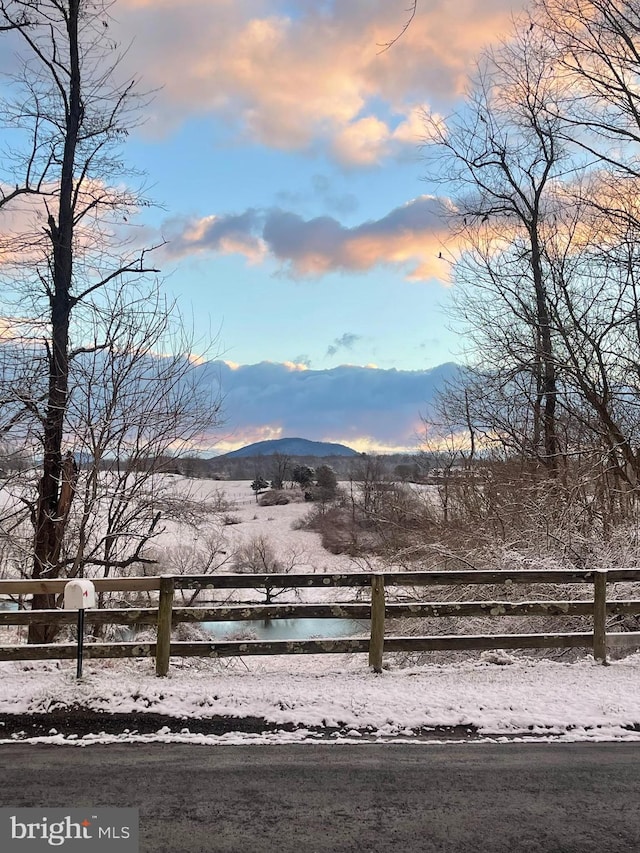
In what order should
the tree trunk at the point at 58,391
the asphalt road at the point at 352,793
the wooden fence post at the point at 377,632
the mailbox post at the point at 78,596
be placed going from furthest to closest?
the tree trunk at the point at 58,391 < the wooden fence post at the point at 377,632 < the mailbox post at the point at 78,596 < the asphalt road at the point at 352,793

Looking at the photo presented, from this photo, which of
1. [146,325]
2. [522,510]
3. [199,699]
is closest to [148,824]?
[199,699]

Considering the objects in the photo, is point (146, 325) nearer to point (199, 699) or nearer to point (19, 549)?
point (19, 549)

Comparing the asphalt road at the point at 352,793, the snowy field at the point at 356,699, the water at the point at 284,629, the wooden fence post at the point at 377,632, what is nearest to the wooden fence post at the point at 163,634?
the snowy field at the point at 356,699

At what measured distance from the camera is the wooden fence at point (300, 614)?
610 centimetres

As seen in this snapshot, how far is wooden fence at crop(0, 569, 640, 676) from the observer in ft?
20.0

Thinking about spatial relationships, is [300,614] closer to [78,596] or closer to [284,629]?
[78,596]

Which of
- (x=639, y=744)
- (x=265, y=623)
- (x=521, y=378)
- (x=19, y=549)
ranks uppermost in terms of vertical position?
(x=521, y=378)

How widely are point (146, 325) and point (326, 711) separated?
309 inches

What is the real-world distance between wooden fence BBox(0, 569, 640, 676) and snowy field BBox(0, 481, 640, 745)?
0.83 feet

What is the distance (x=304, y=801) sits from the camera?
3.71 meters

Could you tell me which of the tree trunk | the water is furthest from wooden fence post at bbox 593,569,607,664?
the water

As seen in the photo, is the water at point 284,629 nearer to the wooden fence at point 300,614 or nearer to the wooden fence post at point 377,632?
the wooden fence at point 300,614

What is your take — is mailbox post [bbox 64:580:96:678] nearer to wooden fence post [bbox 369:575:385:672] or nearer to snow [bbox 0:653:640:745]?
snow [bbox 0:653:640:745]

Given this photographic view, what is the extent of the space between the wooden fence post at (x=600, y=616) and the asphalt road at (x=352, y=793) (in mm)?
2280
